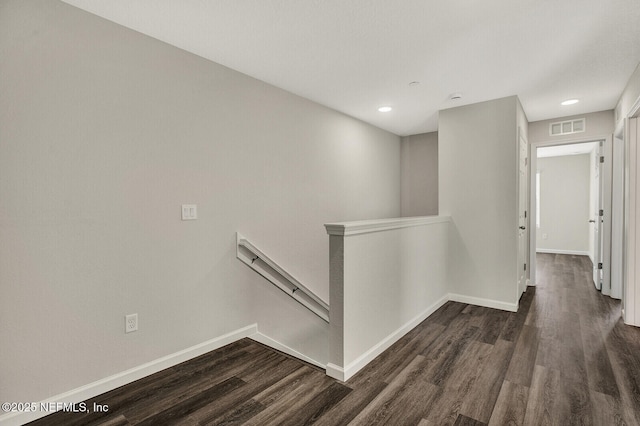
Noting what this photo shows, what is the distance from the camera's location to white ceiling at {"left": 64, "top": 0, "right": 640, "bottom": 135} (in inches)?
75.2

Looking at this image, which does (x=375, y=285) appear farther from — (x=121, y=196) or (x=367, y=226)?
(x=121, y=196)

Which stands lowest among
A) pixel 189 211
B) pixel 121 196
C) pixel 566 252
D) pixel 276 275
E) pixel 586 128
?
pixel 566 252

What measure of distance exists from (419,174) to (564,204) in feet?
15.4

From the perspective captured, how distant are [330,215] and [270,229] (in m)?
1.02

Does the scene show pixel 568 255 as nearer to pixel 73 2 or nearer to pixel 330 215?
pixel 330 215

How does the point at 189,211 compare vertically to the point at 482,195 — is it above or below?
below

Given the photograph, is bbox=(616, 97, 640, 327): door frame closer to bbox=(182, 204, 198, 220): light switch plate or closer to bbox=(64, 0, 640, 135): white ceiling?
bbox=(64, 0, 640, 135): white ceiling

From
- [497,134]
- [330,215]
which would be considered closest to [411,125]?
[497,134]

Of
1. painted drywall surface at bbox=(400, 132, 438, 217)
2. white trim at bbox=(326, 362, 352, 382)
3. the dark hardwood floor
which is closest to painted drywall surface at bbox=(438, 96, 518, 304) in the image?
the dark hardwood floor

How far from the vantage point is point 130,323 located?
215cm

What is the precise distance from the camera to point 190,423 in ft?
5.65

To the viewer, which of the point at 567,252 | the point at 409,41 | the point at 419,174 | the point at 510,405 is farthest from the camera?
the point at 567,252

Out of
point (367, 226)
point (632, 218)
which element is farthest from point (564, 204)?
point (367, 226)

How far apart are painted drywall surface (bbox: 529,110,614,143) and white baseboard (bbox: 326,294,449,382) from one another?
120 inches
